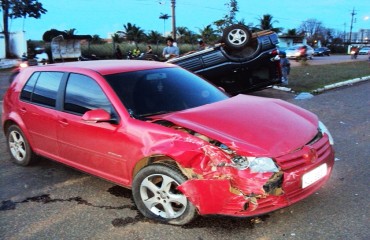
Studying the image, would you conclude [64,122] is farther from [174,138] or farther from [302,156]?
[302,156]

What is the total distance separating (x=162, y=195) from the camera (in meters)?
3.66

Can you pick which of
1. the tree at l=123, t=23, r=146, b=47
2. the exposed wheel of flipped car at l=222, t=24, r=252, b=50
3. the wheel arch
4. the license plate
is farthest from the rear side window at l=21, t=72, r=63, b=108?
the tree at l=123, t=23, r=146, b=47

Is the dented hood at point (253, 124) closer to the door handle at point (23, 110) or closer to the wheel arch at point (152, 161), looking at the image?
the wheel arch at point (152, 161)

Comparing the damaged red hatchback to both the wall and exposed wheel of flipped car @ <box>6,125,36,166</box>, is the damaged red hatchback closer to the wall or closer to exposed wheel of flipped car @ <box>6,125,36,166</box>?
exposed wheel of flipped car @ <box>6,125,36,166</box>

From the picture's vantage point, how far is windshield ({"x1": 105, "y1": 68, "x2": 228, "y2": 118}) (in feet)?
13.5

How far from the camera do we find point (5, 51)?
26.1 m

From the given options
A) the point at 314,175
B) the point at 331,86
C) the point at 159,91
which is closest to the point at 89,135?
the point at 159,91

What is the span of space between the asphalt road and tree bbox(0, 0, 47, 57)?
2431 cm

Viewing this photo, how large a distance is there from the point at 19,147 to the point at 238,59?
6110 millimetres

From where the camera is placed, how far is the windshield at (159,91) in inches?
163

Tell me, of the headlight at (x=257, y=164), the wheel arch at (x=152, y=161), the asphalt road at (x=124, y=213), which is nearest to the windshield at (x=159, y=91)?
the wheel arch at (x=152, y=161)

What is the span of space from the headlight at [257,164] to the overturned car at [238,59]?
684 centimetres

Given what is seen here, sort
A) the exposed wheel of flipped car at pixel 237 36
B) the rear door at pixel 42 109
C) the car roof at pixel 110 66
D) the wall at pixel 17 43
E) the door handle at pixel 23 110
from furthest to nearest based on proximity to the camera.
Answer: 1. the wall at pixel 17 43
2. the exposed wheel of flipped car at pixel 237 36
3. the door handle at pixel 23 110
4. the rear door at pixel 42 109
5. the car roof at pixel 110 66

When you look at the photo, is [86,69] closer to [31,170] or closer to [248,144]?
[31,170]
